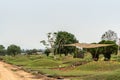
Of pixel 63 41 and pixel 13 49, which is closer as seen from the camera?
pixel 63 41

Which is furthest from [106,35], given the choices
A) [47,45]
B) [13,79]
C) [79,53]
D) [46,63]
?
[13,79]

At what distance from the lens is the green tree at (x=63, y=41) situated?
4011 inches

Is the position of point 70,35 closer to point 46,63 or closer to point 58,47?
point 58,47

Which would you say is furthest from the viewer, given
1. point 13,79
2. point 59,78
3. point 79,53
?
point 79,53

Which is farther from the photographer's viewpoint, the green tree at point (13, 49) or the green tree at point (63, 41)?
the green tree at point (13, 49)

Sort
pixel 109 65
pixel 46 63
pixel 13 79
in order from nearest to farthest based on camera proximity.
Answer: pixel 13 79 → pixel 109 65 → pixel 46 63

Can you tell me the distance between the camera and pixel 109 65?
128 feet

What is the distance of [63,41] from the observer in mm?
102250

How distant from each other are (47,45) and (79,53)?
962 inches

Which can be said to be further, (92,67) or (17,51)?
(17,51)

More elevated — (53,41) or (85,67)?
(53,41)

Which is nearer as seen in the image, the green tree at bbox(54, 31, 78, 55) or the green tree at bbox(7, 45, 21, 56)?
the green tree at bbox(54, 31, 78, 55)

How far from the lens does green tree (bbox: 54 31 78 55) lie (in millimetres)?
101875

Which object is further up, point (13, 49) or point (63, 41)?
point (63, 41)
